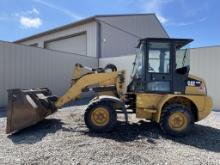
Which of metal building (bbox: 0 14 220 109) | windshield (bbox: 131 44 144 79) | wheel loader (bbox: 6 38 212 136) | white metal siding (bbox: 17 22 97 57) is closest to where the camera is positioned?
wheel loader (bbox: 6 38 212 136)

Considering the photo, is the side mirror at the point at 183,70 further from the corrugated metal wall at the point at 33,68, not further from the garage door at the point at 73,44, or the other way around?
the garage door at the point at 73,44

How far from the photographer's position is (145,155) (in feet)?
15.1

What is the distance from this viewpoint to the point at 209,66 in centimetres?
1174

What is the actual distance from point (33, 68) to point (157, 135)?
8.09 meters

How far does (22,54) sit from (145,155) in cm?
885

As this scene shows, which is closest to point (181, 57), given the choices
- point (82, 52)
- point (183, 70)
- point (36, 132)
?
point (183, 70)

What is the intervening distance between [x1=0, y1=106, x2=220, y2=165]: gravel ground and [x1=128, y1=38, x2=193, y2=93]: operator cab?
4.03 ft

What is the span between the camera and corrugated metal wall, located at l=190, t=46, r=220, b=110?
11516 mm

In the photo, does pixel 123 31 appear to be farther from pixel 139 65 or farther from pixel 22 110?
pixel 22 110

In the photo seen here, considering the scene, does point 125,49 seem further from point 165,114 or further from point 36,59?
point 165,114

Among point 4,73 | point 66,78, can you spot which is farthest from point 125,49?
point 4,73

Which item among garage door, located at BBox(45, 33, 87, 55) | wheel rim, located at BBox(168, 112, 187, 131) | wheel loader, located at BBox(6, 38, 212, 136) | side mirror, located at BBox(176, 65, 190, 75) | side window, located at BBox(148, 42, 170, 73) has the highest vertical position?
garage door, located at BBox(45, 33, 87, 55)

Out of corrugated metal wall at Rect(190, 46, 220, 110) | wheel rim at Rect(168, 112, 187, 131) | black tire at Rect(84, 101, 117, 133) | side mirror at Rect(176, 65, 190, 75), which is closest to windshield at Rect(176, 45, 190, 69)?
side mirror at Rect(176, 65, 190, 75)

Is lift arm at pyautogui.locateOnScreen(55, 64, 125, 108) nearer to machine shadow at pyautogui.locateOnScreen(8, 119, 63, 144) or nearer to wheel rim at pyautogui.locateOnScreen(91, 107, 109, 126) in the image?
machine shadow at pyautogui.locateOnScreen(8, 119, 63, 144)
